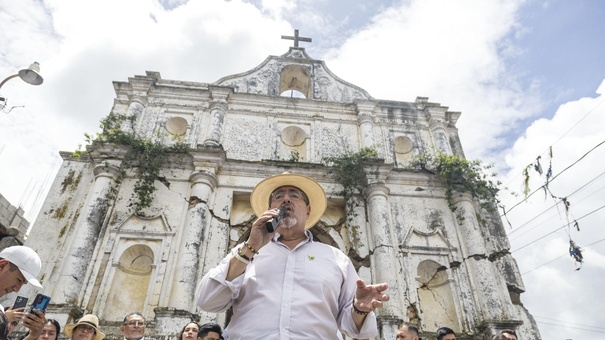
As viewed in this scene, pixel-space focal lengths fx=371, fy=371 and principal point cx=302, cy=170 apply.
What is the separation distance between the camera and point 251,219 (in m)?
9.00

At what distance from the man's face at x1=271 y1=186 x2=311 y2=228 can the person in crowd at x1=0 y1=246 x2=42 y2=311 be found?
6.81ft

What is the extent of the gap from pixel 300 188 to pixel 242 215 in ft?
21.0

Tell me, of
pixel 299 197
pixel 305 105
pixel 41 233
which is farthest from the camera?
pixel 305 105

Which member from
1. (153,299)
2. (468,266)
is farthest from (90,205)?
(468,266)

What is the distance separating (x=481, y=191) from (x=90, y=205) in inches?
363

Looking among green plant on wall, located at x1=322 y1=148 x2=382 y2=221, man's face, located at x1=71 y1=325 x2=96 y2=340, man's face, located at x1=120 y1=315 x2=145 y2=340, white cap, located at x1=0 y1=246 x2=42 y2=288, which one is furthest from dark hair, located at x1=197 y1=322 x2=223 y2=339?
green plant on wall, located at x1=322 y1=148 x2=382 y2=221

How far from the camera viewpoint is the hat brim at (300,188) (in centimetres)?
303

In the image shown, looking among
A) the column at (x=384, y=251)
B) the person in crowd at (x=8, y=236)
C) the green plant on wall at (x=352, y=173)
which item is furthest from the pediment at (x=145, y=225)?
the column at (x=384, y=251)

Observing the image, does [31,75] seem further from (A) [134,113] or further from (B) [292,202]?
(B) [292,202]

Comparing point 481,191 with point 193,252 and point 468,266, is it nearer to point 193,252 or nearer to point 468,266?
point 468,266

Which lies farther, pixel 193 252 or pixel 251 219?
pixel 251 219

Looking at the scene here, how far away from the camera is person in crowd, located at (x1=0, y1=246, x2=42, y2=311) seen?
298 cm

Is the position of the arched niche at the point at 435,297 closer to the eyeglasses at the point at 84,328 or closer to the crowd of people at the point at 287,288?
the eyeglasses at the point at 84,328

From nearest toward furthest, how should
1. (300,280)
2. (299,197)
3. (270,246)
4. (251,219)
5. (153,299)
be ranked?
(300,280)
(270,246)
(299,197)
(153,299)
(251,219)
